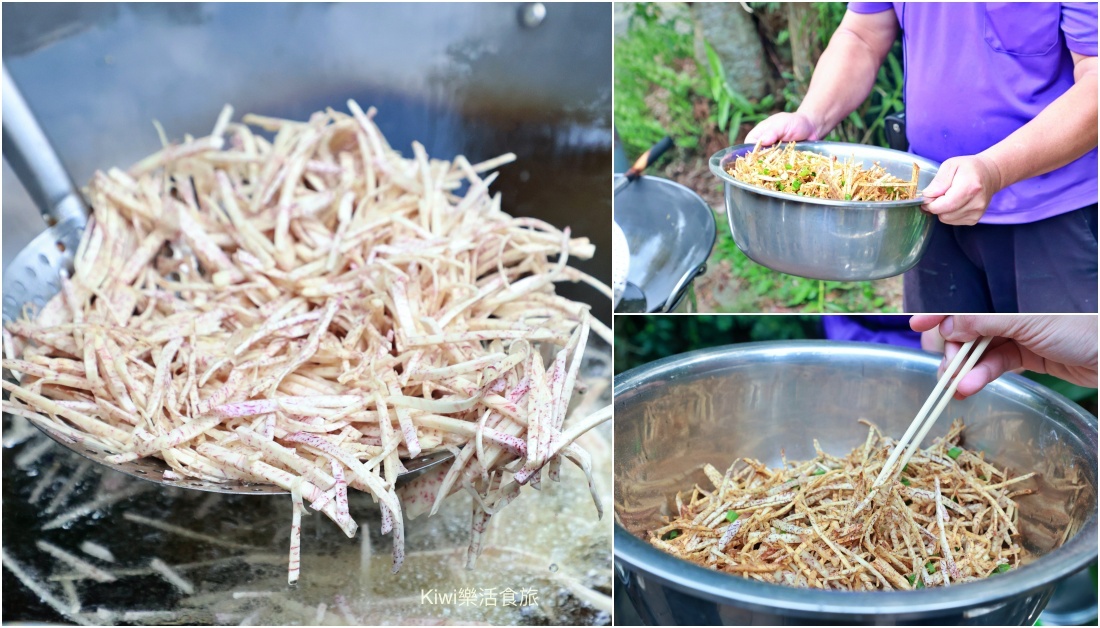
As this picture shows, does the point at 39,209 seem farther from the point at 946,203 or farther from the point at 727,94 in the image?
the point at 946,203

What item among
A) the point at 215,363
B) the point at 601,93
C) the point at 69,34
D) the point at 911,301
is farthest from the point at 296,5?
the point at 911,301

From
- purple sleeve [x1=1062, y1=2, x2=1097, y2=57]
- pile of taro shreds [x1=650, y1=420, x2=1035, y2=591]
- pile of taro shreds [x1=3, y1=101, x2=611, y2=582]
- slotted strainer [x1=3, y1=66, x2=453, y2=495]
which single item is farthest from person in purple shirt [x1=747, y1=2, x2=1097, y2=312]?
slotted strainer [x1=3, y1=66, x2=453, y2=495]

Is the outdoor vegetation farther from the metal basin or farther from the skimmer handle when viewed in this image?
the skimmer handle

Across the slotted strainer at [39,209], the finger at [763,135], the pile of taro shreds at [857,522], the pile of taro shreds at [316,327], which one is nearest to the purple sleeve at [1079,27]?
the finger at [763,135]

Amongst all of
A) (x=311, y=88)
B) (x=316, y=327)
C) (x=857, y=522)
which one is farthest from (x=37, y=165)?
(x=857, y=522)

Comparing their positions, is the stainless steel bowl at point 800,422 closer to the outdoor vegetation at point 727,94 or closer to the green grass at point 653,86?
the outdoor vegetation at point 727,94

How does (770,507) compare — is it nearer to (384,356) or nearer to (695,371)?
(695,371)
